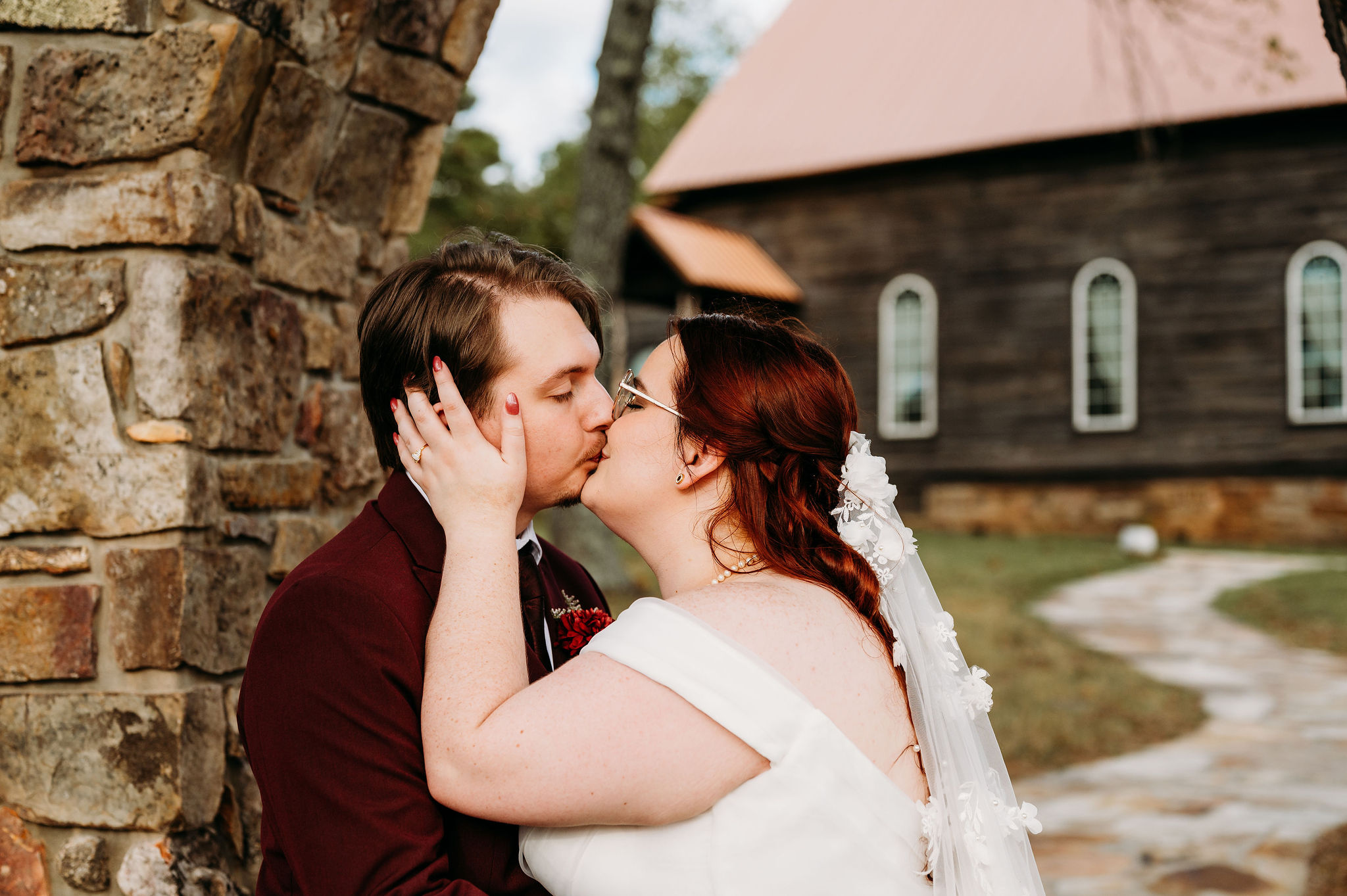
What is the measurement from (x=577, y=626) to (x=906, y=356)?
18.1m

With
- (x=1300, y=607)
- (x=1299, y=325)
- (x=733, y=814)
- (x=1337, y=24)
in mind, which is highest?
(x=1299, y=325)

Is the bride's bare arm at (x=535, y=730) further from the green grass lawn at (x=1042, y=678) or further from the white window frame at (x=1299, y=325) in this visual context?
the white window frame at (x=1299, y=325)

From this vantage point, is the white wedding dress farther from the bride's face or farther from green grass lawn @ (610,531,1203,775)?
green grass lawn @ (610,531,1203,775)

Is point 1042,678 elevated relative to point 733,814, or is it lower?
lower

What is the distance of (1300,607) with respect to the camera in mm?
11820

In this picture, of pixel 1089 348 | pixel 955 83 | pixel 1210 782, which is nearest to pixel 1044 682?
pixel 1210 782

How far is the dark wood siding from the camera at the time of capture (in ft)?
56.1

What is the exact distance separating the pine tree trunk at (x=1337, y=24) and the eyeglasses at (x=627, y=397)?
7.26 ft

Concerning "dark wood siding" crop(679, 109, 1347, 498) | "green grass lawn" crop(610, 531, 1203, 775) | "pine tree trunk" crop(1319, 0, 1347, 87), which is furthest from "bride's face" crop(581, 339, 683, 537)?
"dark wood siding" crop(679, 109, 1347, 498)

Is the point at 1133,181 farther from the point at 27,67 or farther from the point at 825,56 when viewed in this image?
the point at 27,67

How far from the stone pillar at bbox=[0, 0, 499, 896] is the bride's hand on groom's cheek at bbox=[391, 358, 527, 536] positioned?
0.79 m

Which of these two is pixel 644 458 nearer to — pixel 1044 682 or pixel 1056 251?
pixel 1044 682

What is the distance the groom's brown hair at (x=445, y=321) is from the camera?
7.66ft

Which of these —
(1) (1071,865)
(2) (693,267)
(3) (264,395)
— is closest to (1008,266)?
(2) (693,267)
